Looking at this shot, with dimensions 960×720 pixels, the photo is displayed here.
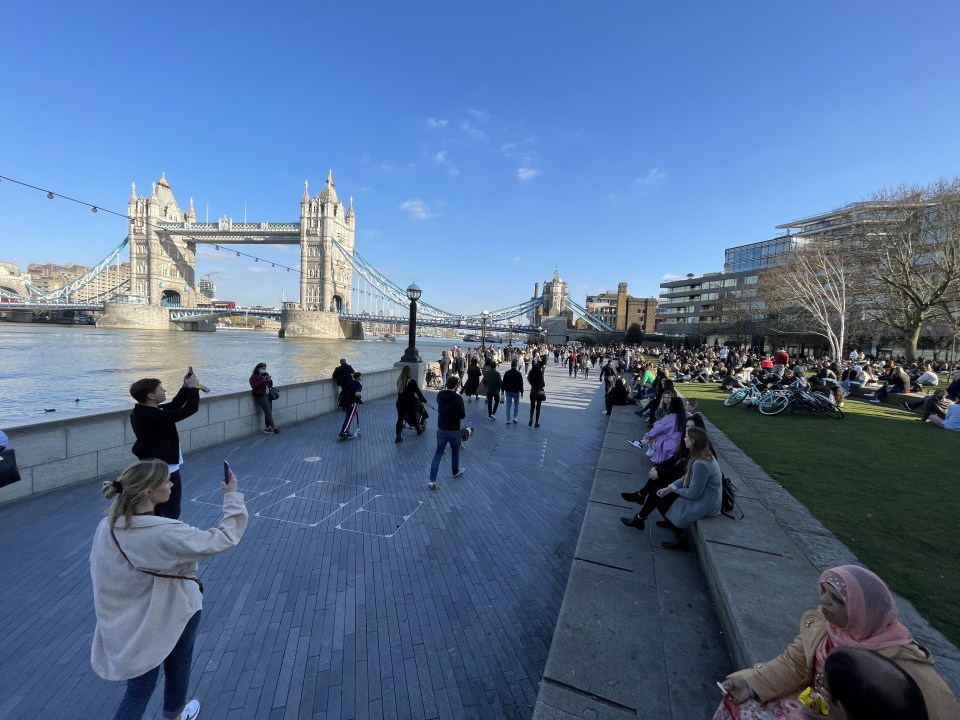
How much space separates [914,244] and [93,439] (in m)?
34.3

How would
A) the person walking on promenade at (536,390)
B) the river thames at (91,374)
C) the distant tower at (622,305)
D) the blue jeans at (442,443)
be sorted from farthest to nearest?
the distant tower at (622,305)
the river thames at (91,374)
the person walking on promenade at (536,390)
the blue jeans at (442,443)

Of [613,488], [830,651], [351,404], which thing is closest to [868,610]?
[830,651]

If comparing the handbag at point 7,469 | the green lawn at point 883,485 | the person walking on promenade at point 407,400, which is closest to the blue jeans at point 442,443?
the person walking on promenade at point 407,400

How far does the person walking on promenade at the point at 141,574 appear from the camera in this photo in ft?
6.13

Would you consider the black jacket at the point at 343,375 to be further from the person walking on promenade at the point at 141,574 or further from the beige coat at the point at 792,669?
the beige coat at the point at 792,669

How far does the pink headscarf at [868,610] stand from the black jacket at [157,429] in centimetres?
424

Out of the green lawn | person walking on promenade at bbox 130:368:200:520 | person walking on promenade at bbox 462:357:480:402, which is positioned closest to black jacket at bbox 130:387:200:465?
person walking on promenade at bbox 130:368:200:520

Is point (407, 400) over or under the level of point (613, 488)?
over

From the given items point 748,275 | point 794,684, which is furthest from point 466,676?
point 748,275

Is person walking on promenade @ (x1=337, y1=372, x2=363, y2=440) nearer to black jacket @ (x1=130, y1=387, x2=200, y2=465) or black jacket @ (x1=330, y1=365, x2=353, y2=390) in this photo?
black jacket @ (x1=330, y1=365, x2=353, y2=390)

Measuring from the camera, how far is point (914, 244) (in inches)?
950

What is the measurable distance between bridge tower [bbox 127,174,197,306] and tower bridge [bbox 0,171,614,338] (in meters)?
0.23

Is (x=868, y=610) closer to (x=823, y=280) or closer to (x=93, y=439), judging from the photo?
(x=93, y=439)

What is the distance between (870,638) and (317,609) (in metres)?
3.22
